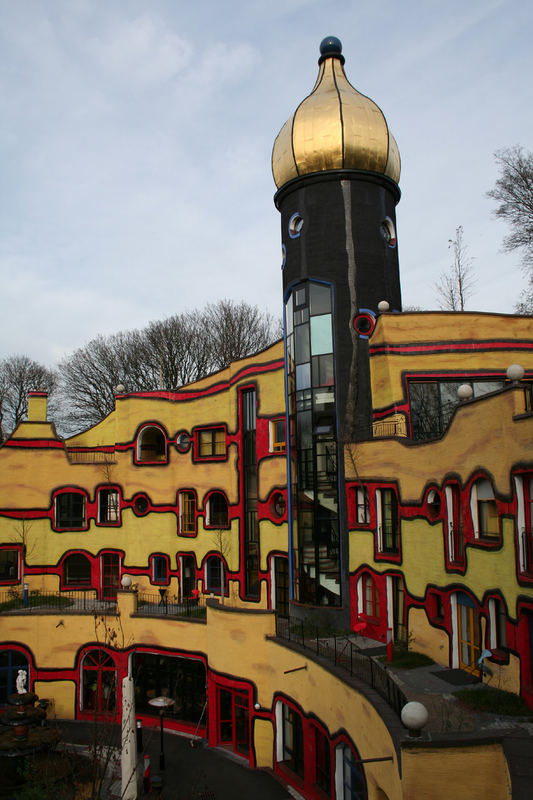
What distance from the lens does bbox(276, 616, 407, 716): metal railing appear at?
36.5 feet

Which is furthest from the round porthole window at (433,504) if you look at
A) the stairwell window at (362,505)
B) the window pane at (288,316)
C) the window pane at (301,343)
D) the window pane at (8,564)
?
the window pane at (8,564)

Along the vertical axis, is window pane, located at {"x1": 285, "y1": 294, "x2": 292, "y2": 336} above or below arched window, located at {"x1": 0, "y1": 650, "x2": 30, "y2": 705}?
above

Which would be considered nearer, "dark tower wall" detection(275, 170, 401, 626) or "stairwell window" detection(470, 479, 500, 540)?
"stairwell window" detection(470, 479, 500, 540)

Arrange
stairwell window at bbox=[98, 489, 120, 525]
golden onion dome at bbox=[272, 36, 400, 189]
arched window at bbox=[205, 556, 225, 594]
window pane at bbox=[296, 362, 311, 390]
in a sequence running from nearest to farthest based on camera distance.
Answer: golden onion dome at bbox=[272, 36, 400, 189] → window pane at bbox=[296, 362, 311, 390] → arched window at bbox=[205, 556, 225, 594] → stairwell window at bbox=[98, 489, 120, 525]

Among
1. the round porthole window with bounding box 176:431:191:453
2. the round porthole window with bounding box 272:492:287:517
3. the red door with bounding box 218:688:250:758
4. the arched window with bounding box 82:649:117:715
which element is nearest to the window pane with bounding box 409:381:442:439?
the round porthole window with bounding box 272:492:287:517

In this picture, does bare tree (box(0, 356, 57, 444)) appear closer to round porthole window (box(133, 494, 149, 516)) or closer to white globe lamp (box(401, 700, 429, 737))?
round porthole window (box(133, 494, 149, 516))

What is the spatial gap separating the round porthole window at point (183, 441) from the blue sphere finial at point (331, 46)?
14867 millimetres

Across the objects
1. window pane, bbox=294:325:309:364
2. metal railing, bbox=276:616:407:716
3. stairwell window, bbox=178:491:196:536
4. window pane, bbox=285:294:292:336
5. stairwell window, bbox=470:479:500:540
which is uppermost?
window pane, bbox=285:294:292:336

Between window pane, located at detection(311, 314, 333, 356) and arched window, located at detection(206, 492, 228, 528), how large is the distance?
26.8ft

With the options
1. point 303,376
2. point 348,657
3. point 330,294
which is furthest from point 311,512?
point 330,294

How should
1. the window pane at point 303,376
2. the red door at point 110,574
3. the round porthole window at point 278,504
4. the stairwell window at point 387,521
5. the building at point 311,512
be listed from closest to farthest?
the building at point 311,512 → the stairwell window at point 387,521 → the window pane at point 303,376 → the round porthole window at point 278,504 → the red door at point 110,574

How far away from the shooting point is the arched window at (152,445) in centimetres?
2815

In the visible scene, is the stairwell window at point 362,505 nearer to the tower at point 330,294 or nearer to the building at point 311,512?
the building at point 311,512

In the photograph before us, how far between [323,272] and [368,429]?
505 cm
